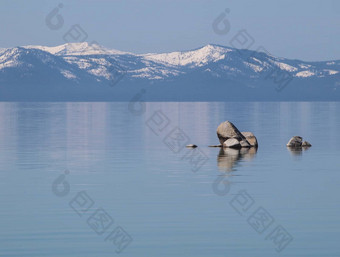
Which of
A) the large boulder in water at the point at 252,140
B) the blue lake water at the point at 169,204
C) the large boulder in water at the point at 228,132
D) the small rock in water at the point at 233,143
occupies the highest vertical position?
the large boulder in water at the point at 228,132

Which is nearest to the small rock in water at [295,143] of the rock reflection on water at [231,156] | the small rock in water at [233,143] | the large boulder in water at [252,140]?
the large boulder in water at [252,140]

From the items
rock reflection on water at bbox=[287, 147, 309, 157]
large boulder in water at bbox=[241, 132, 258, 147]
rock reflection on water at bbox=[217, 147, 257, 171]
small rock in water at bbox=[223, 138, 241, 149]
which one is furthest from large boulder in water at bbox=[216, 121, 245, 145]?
rock reflection on water at bbox=[287, 147, 309, 157]

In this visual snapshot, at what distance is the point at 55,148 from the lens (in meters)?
54.8

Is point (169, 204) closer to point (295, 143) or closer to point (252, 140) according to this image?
point (252, 140)

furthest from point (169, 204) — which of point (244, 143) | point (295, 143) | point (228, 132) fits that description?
point (295, 143)

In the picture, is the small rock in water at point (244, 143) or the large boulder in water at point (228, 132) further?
the large boulder in water at point (228, 132)

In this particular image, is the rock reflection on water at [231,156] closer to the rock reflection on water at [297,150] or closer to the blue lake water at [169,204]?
the blue lake water at [169,204]

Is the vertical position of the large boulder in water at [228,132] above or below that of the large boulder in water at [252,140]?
above

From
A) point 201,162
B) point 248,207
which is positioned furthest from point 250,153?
point 248,207

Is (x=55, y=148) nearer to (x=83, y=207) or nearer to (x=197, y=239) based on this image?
(x=83, y=207)

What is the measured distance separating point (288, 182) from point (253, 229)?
36.4 ft

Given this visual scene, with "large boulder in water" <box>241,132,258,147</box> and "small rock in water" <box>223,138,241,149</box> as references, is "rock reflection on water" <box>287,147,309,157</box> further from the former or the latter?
"small rock in water" <box>223,138,241,149</box>

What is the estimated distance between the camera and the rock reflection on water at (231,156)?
4132 centimetres

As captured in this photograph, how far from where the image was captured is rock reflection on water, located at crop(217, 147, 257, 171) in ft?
136
